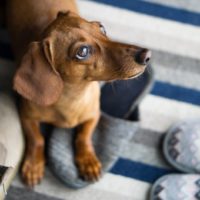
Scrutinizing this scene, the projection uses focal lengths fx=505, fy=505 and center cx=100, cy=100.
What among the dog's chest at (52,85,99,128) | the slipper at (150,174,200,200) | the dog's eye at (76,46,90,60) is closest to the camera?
the dog's eye at (76,46,90,60)

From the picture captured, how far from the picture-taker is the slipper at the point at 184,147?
72.7 inches

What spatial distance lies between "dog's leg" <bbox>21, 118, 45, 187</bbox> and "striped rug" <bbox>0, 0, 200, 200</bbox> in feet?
0.14

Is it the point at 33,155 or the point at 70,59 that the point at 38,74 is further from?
the point at 33,155

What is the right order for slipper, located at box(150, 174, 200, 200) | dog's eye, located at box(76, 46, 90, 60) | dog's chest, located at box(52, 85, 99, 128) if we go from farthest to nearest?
1. slipper, located at box(150, 174, 200, 200)
2. dog's chest, located at box(52, 85, 99, 128)
3. dog's eye, located at box(76, 46, 90, 60)

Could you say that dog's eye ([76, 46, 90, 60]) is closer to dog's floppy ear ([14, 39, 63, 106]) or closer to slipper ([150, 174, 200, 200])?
dog's floppy ear ([14, 39, 63, 106])

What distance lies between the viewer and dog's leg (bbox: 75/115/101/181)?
1.82m

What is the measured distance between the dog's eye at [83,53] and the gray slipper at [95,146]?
508 mm

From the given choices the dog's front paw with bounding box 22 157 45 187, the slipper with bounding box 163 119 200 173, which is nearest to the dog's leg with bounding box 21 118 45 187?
the dog's front paw with bounding box 22 157 45 187

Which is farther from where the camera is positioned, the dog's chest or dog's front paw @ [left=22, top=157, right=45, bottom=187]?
dog's front paw @ [left=22, top=157, right=45, bottom=187]

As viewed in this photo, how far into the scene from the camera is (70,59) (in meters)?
1.42

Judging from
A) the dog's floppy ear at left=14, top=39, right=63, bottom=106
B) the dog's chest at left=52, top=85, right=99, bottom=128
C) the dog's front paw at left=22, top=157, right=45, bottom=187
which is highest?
the dog's floppy ear at left=14, top=39, right=63, bottom=106

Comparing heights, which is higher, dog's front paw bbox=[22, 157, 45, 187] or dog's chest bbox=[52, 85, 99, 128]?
dog's chest bbox=[52, 85, 99, 128]

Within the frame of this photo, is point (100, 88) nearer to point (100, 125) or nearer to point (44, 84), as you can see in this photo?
point (100, 125)

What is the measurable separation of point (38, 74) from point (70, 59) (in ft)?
0.33
